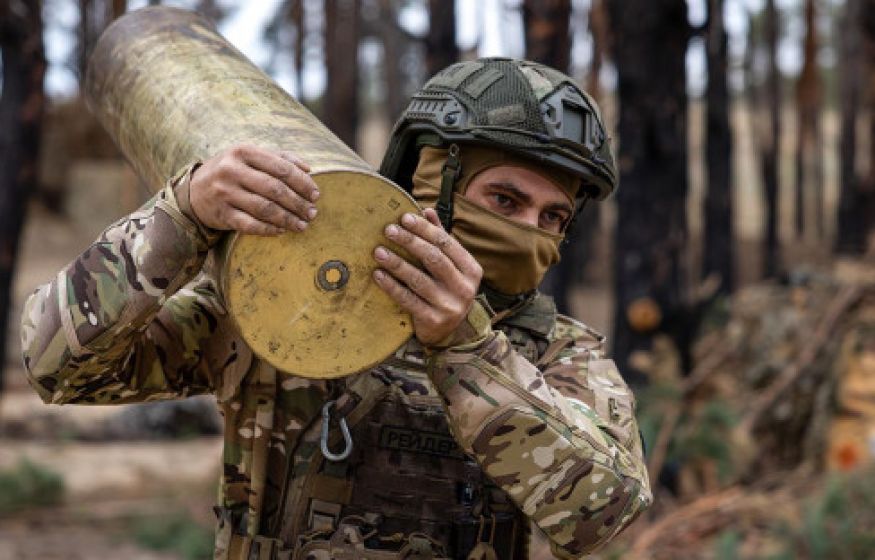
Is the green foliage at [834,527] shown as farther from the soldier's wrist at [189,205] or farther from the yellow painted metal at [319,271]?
the soldier's wrist at [189,205]

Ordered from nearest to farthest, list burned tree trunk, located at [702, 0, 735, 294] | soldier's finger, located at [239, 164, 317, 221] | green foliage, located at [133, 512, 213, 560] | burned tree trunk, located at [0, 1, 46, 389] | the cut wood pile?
soldier's finger, located at [239, 164, 317, 221] < the cut wood pile < green foliage, located at [133, 512, 213, 560] < burned tree trunk, located at [0, 1, 46, 389] < burned tree trunk, located at [702, 0, 735, 294]

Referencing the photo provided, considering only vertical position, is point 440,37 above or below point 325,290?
below

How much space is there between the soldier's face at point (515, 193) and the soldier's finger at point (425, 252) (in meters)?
0.45

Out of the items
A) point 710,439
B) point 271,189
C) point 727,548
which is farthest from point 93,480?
point 271,189

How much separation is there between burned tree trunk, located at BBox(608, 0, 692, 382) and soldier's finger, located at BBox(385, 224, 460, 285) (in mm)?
6103

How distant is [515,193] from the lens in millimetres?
2477

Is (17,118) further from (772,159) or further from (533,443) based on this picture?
(772,159)

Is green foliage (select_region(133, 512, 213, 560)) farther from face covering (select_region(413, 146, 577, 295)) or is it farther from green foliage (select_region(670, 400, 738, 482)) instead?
face covering (select_region(413, 146, 577, 295))

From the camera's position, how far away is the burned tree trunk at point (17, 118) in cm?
1066

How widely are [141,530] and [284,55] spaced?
27324 mm

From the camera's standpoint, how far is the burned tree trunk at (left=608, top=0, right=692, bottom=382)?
792 cm

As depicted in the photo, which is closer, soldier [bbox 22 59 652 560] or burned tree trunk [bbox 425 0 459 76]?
soldier [bbox 22 59 652 560]

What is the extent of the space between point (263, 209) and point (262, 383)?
0.55 meters

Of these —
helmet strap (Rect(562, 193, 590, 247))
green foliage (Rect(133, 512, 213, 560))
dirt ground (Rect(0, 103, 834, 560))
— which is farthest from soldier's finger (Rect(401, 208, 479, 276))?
dirt ground (Rect(0, 103, 834, 560))
